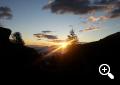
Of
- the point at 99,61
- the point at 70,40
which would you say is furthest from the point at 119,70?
the point at 70,40

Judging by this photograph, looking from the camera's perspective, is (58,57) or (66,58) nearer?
(66,58)

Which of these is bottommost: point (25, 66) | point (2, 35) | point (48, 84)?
point (48, 84)

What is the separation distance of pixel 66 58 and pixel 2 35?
55.7 ft

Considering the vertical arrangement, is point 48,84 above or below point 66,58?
A: below

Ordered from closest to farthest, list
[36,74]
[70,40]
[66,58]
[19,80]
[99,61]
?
[19,80] → [36,74] → [99,61] → [66,58] → [70,40]

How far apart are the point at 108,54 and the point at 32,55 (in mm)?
18702

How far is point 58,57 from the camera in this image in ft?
182

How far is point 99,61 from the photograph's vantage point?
47031 millimetres

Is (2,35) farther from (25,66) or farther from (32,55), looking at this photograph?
(25,66)

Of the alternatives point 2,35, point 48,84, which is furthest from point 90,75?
point 2,35

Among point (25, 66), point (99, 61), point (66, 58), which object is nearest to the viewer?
point (25, 66)

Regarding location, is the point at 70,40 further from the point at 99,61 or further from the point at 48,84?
the point at 48,84

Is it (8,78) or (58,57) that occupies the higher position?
(58,57)

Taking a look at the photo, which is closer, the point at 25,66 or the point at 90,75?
the point at 90,75
